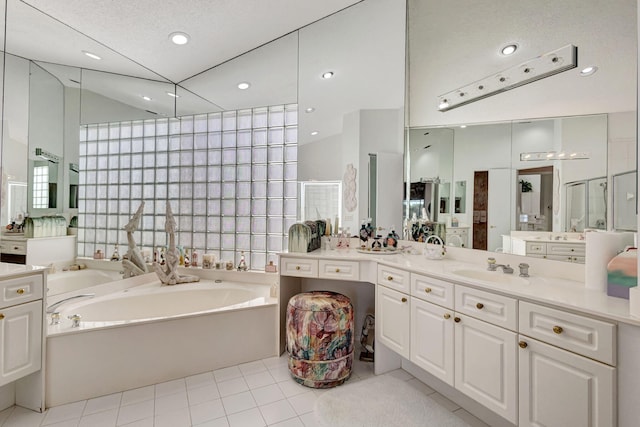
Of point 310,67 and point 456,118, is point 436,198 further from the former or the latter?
point 310,67

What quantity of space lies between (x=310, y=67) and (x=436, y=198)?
5.93ft

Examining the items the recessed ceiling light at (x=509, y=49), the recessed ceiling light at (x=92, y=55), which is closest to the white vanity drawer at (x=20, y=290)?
the recessed ceiling light at (x=92, y=55)

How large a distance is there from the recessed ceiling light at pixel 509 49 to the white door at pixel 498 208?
750mm

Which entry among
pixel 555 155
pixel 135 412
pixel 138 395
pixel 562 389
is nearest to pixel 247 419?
pixel 135 412

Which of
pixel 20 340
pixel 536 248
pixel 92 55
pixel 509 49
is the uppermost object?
pixel 92 55

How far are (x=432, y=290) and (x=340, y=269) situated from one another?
2.52 feet

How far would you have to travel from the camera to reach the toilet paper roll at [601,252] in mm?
1386

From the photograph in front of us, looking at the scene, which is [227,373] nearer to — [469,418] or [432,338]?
[432,338]

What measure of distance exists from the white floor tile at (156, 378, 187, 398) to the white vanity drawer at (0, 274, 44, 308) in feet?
3.12

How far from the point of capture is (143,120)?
133 inches

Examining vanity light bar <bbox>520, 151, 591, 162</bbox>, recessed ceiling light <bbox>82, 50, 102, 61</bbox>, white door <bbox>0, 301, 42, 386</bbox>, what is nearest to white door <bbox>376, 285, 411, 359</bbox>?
vanity light bar <bbox>520, 151, 591, 162</bbox>

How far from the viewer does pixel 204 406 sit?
1.92 m

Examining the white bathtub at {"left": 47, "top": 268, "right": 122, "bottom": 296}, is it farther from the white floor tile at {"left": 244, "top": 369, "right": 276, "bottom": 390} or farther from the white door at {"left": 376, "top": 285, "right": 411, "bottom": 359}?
the white door at {"left": 376, "top": 285, "right": 411, "bottom": 359}

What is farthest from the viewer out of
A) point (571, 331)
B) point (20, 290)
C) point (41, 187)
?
point (41, 187)
